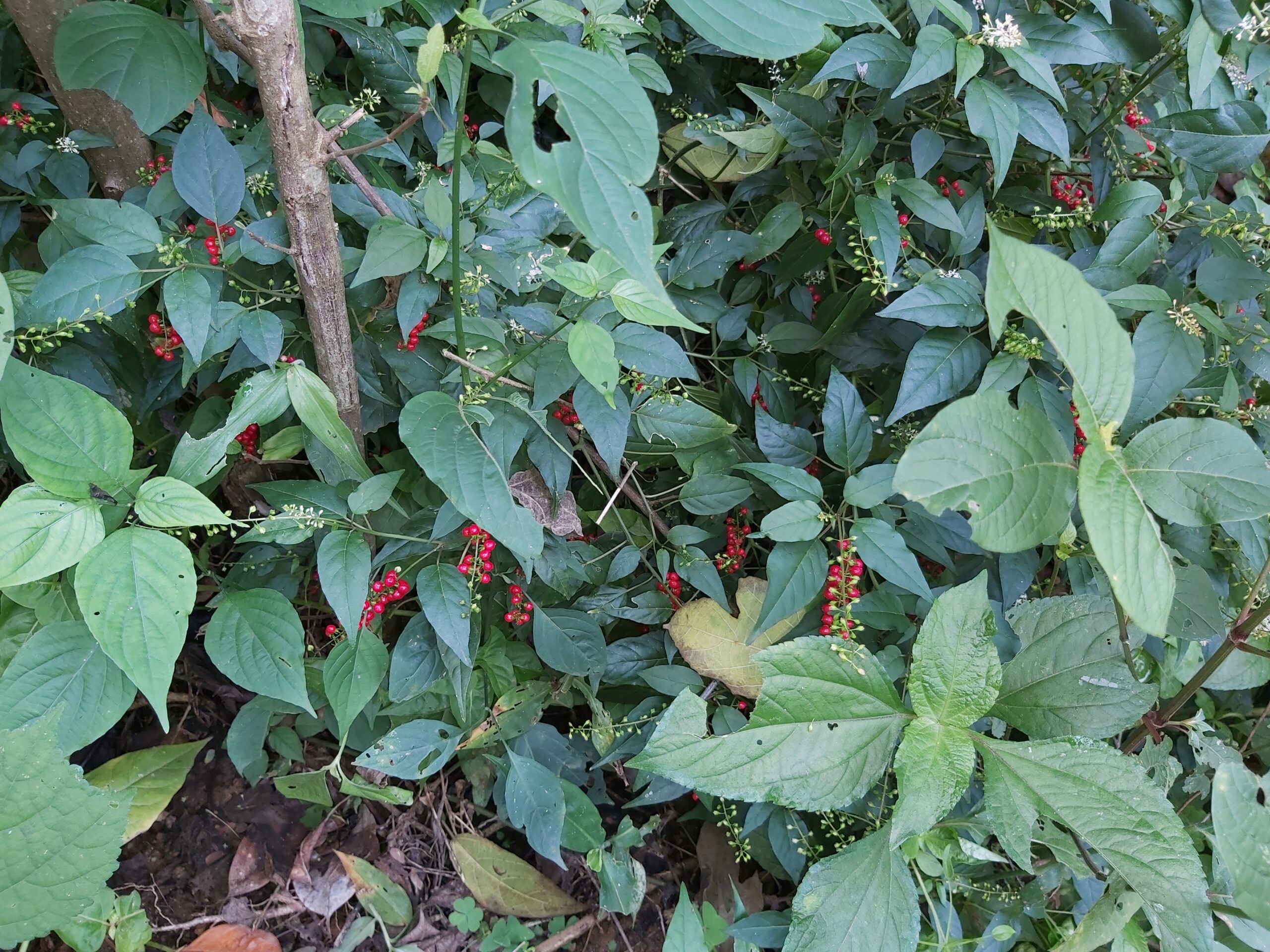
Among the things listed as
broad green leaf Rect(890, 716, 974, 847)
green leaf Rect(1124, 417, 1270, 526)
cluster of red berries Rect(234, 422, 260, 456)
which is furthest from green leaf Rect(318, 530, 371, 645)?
green leaf Rect(1124, 417, 1270, 526)

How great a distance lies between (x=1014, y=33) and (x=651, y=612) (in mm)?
1174

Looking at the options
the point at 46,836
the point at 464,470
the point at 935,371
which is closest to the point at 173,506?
the point at 464,470

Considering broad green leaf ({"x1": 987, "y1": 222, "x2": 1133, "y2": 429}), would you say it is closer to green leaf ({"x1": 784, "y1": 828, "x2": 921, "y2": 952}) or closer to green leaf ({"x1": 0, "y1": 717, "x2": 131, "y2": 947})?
green leaf ({"x1": 784, "y1": 828, "x2": 921, "y2": 952})

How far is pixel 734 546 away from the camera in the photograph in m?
1.59

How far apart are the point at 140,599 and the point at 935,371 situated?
126 centimetres

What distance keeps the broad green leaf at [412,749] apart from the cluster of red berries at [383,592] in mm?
242

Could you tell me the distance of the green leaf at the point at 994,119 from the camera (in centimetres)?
122

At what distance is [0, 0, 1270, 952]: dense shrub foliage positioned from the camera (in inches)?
38.2

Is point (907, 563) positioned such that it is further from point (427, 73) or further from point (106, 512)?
point (106, 512)

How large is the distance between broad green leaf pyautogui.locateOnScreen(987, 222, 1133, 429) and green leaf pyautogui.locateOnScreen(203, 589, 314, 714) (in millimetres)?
1102

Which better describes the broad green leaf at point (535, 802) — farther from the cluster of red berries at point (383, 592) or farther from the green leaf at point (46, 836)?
the green leaf at point (46, 836)

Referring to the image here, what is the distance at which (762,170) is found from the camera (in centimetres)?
168

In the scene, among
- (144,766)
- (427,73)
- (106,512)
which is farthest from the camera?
(144,766)

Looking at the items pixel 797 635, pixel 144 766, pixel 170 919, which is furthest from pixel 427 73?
pixel 170 919
